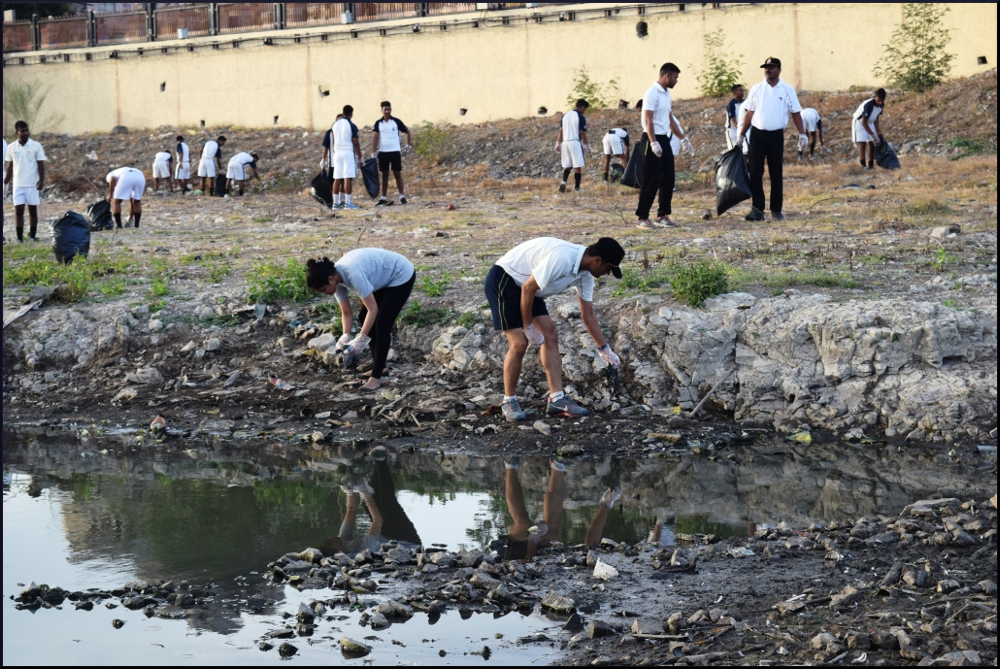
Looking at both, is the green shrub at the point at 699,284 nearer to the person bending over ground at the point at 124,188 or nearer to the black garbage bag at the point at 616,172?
the person bending over ground at the point at 124,188

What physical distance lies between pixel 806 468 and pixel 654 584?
216cm

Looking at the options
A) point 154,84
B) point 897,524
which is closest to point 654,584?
point 897,524

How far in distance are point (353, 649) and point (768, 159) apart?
24.1 feet

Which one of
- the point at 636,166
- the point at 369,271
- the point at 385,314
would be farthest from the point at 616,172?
the point at 369,271

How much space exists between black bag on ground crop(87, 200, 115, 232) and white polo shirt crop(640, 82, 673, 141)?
7.46 metres

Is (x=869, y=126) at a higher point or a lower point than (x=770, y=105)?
higher

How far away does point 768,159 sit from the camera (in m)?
9.88

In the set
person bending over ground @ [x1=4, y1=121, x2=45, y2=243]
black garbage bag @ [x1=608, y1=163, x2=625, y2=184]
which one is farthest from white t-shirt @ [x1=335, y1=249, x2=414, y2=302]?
black garbage bag @ [x1=608, y1=163, x2=625, y2=184]

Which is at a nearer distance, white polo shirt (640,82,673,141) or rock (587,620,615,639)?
rock (587,620,615,639)

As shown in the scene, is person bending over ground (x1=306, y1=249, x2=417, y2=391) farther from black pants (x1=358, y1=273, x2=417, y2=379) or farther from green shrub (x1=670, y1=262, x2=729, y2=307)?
green shrub (x1=670, y1=262, x2=729, y2=307)

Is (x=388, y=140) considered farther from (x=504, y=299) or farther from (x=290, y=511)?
(x=290, y=511)

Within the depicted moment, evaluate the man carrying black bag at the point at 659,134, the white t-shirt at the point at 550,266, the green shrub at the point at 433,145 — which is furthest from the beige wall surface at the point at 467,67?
the white t-shirt at the point at 550,266

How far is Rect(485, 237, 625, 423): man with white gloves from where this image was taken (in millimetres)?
6168

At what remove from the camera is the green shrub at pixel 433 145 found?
22672 millimetres
